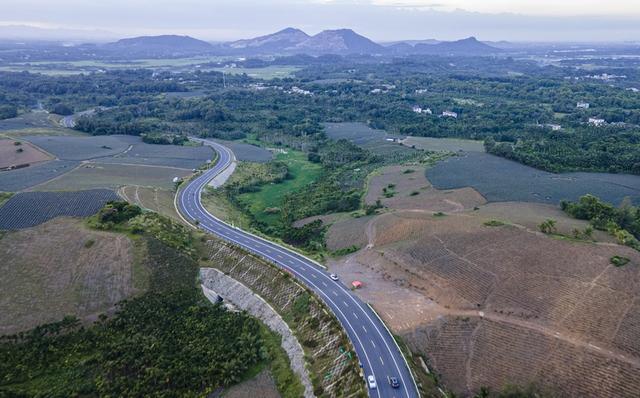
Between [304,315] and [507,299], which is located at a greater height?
[507,299]

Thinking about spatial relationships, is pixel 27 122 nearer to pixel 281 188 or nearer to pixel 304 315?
pixel 281 188

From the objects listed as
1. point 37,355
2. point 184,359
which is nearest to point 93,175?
point 37,355

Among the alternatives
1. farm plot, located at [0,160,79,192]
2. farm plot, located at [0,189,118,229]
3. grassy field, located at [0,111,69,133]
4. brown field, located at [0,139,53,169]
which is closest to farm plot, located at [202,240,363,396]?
farm plot, located at [0,189,118,229]

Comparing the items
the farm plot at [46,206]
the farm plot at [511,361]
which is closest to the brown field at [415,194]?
the farm plot at [511,361]

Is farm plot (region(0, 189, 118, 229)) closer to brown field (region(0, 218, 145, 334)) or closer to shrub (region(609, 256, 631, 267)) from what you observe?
brown field (region(0, 218, 145, 334))

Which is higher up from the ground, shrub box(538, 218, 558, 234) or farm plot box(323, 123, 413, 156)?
shrub box(538, 218, 558, 234)

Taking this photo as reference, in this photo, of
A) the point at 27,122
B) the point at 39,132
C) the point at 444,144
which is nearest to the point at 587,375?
the point at 444,144
